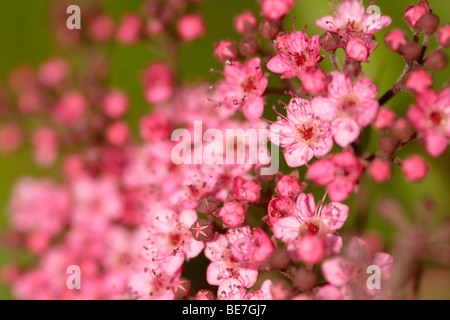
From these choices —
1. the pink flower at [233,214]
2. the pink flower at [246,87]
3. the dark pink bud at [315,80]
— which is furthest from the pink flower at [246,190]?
the dark pink bud at [315,80]

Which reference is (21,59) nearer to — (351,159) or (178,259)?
(178,259)

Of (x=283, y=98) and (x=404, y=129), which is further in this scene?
(x=283, y=98)

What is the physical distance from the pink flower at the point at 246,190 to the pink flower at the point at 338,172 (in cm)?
17

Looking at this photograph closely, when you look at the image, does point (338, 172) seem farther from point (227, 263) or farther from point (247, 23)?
point (247, 23)

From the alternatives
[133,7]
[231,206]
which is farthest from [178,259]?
[133,7]

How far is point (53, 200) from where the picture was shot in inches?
76.5

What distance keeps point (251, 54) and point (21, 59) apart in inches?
51.2

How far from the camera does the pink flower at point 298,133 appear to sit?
1252 millimetres

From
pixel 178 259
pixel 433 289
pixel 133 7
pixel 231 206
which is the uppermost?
pixel 133 7

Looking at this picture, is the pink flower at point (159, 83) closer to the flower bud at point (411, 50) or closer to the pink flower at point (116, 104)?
the pink flower at point (116, 104)

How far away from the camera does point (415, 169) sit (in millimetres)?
1140

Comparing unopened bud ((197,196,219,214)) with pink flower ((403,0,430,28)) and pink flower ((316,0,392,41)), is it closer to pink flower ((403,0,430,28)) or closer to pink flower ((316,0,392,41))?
pink flower ((316,0,392,41))

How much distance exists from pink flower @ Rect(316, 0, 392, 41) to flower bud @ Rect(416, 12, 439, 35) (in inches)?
3.5

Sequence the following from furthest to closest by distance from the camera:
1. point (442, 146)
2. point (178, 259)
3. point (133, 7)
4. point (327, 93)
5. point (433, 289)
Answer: point (133, 7), point (433, 289), point (178, 259), point (327, 93), point (442, 146)
